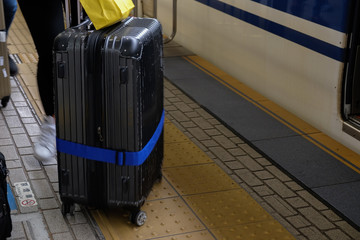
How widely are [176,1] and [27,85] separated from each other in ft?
6.33

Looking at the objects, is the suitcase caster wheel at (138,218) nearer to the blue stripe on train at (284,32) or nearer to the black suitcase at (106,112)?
the black suitcase at (106,112)

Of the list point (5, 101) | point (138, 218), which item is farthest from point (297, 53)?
point (5, 101)

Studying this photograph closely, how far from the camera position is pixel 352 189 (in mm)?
3734

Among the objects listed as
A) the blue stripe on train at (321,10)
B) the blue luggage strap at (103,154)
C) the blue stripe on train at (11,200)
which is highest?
the blue stripe on train at (321,10)

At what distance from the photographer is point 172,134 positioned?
4586mm

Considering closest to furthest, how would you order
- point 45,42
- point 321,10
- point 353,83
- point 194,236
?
point 194,236 < point 45,42 < point 353,83 < point 321,10

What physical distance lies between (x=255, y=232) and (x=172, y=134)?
1.52 m

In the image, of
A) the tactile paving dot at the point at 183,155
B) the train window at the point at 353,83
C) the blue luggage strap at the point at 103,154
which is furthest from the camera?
the tactile paving dot at the point at 183,155

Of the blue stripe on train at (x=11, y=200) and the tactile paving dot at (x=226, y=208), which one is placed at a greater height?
the blue stripe on train at (x=11, y=200)

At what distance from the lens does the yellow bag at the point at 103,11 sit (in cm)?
302

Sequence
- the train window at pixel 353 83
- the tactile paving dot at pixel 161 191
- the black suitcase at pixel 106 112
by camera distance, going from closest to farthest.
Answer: the black suitcase at pixel 106 112, the tactile paving dot at pixel 161 191, the train window at pixel 353 83

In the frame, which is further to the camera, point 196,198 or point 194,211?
point 196,198

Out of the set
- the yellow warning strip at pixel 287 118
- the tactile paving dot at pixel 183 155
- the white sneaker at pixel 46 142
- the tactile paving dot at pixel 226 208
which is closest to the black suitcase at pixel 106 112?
the tactile paving dot at pixel 226 208

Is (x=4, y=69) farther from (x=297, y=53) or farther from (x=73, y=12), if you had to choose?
(x=297, y=53)
